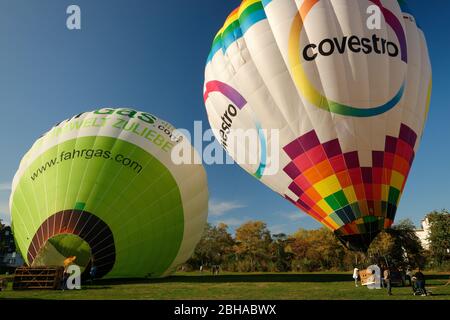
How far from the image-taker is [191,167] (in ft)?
46.4

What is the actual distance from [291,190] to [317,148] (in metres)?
1.63

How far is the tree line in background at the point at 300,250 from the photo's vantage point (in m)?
32.0

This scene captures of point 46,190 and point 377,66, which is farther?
point 46,190

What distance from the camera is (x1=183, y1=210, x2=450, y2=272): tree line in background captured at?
32.0m

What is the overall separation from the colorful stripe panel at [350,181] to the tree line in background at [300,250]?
1970cm

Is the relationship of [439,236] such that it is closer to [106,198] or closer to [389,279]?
[389,279]

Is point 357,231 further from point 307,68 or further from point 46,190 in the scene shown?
point 46,190

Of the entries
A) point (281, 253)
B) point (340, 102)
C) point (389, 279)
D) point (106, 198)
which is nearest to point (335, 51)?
point (340, 102)

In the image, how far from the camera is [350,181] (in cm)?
955

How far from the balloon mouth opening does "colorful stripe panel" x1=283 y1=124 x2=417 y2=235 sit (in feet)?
22.3

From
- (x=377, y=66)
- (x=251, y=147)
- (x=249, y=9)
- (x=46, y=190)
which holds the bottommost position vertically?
(x=46, y=190)

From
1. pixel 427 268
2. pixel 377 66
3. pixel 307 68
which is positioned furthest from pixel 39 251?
pixel 427 268

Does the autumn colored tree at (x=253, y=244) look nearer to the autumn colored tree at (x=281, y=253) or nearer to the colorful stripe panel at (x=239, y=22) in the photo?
the autumn colored tree at (x=281, y=253)

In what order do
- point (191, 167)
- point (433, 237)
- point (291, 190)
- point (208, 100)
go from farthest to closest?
1. point (433, 237)
2. point (191, 167)
3. point (208, 100)
4. point (291, 190)
